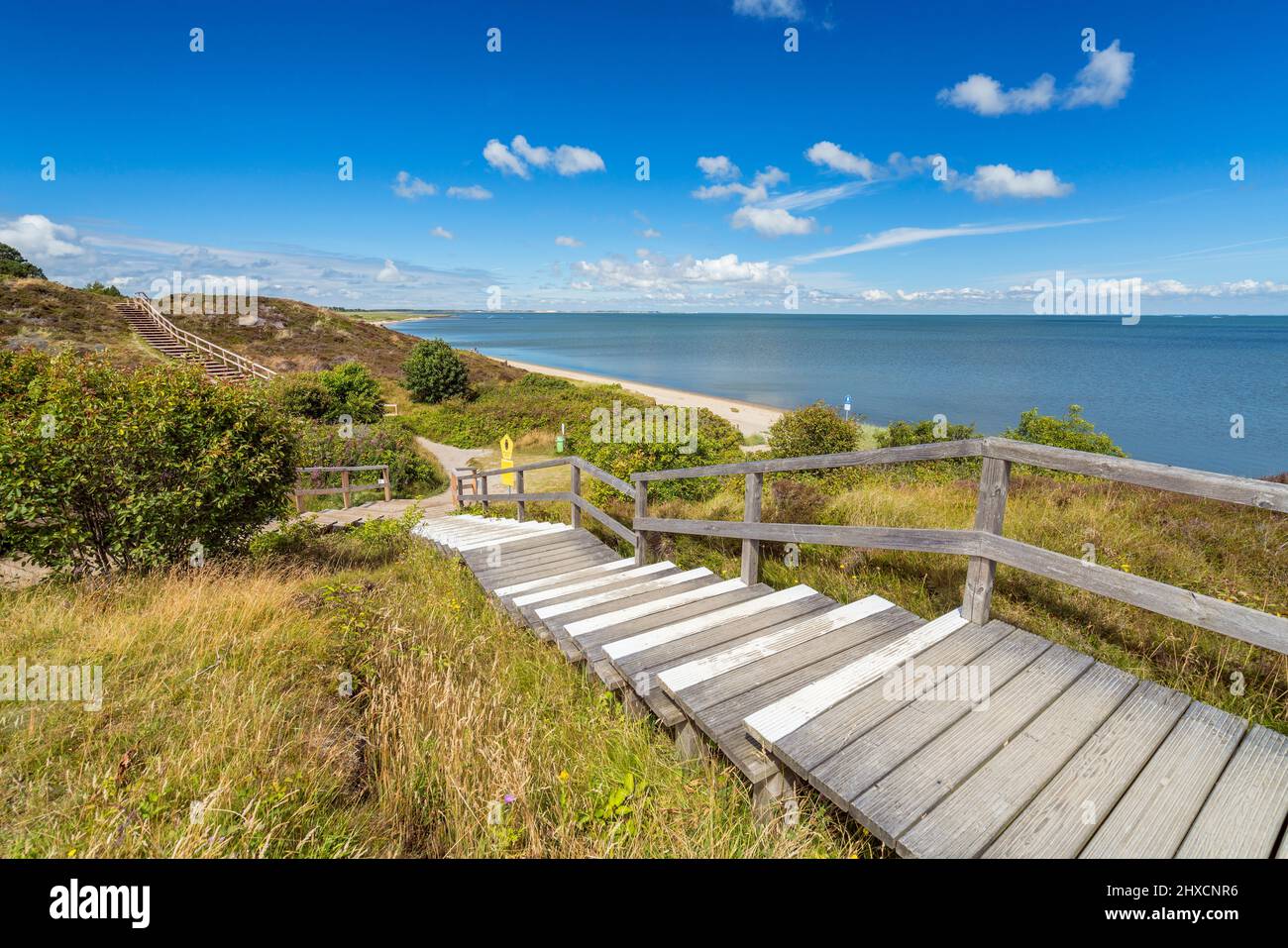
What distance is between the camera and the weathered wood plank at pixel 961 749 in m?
1.84

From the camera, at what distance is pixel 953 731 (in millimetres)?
2176

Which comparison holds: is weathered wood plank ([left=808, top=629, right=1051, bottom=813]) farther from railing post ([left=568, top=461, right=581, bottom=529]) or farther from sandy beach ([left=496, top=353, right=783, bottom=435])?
sandy beach ([left=496, top=353, right=783, bottom=435])

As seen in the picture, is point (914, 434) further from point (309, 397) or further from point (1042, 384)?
point (1042, 384)

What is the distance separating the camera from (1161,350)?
8850 cm

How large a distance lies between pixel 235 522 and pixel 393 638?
146 inches

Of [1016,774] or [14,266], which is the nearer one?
[1016,774]

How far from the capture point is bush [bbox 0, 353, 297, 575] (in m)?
4.79

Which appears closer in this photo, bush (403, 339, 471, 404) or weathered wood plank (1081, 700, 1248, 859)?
weathered wood plank (1081, 700, 1248, 859)

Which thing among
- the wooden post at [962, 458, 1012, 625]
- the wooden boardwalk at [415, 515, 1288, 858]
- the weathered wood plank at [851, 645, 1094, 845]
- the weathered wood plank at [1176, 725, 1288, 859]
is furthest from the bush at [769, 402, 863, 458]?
the weathered wood plank at [1176, 725, 1288, 859]

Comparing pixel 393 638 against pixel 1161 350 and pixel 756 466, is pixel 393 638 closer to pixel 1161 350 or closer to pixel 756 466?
pixel 756 466

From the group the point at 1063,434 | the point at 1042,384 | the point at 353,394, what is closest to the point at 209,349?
the point at 353,394

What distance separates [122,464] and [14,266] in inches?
2555

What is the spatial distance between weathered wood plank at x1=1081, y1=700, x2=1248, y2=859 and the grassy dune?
2.48ft

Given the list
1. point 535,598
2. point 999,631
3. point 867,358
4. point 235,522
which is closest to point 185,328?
point 235,522
